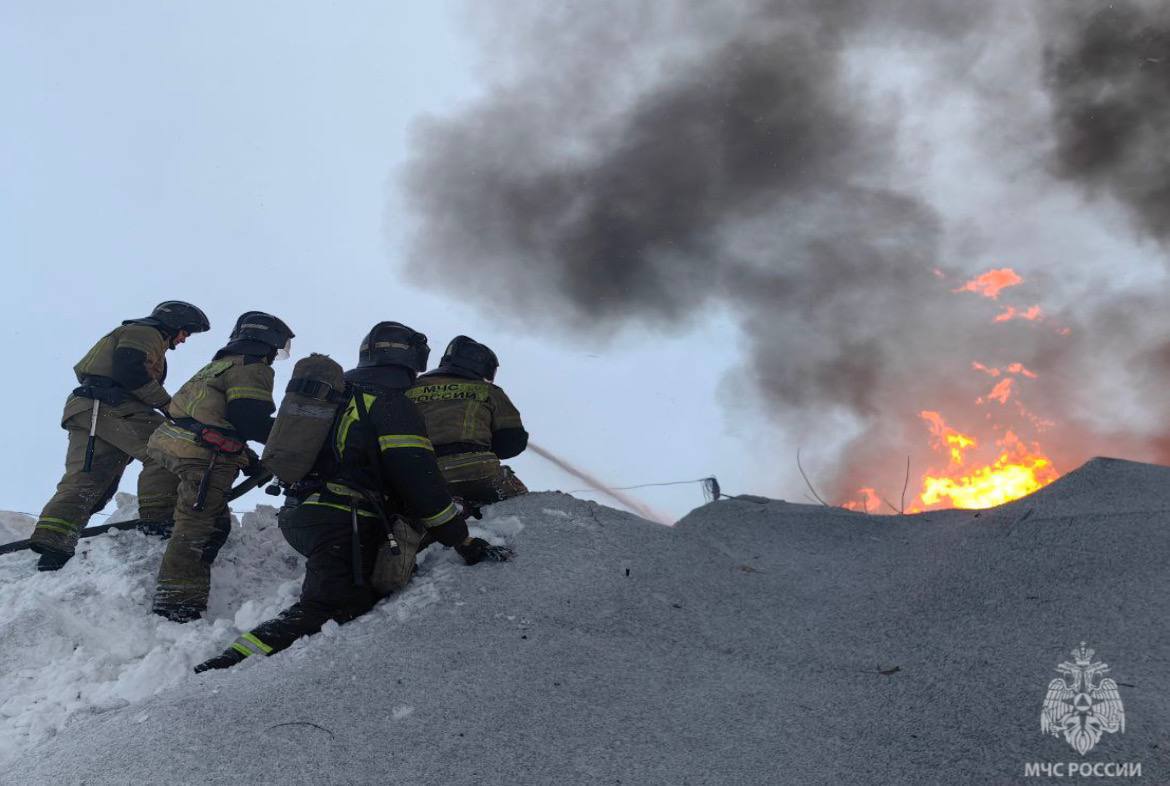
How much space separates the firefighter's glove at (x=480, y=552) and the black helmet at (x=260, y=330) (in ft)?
7.11

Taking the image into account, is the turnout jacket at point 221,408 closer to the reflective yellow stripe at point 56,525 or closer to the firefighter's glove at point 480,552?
the reflective yellow stripe at point 56,525

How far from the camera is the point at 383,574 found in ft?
13.9

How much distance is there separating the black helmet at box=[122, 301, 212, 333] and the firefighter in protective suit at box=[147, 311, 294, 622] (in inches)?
43.8

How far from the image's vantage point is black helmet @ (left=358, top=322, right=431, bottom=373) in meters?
4.86

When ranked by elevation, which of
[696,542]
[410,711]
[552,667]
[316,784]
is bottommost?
[316,784]

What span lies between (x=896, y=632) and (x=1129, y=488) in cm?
296

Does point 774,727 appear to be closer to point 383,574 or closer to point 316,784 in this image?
point 316,784

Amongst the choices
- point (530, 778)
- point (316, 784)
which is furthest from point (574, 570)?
point (316, 784)

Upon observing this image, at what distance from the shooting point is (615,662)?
3787 mm

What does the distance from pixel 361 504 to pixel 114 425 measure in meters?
2.93

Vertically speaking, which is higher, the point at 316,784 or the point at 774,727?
the point at 774,727

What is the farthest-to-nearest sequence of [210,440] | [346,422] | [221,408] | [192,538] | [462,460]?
[462,460] < [221,408] < [210,440] < [192,538] < [346,422]

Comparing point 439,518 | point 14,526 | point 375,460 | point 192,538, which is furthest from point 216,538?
point 14,526

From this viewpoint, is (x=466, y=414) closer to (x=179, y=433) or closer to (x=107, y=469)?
(x=179, y=433)
